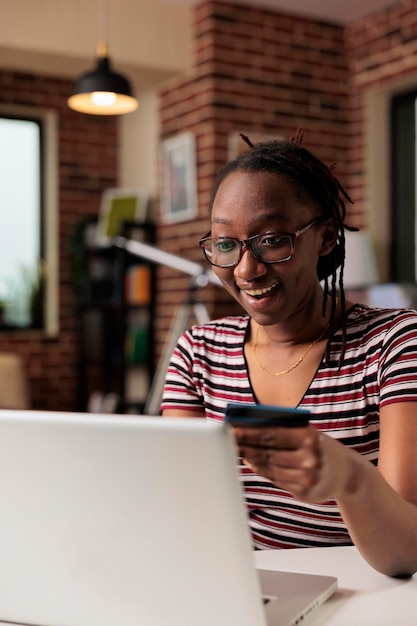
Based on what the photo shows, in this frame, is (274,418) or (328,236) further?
(328,236)

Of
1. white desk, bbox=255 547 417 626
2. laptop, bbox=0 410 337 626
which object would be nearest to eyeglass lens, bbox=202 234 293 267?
white desk, bbox=255 547 417 626

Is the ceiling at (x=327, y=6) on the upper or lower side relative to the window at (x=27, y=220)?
upper

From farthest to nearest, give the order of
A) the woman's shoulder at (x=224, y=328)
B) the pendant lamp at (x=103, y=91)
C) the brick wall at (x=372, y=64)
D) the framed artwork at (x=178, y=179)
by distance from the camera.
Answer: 1. the framed artwork at (x=178, y=179)
2. the brick wall at (x=372, y=64)
3. the pendant lamp at (x=103, y=91)
4. the woman's shoulder at (x=224, y=328)

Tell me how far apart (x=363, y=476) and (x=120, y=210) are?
4848mm

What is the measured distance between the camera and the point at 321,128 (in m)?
5.04

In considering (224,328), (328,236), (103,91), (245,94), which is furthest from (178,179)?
(328,236)

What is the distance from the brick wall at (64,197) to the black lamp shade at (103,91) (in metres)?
2.12

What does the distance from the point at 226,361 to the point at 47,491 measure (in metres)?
0.73

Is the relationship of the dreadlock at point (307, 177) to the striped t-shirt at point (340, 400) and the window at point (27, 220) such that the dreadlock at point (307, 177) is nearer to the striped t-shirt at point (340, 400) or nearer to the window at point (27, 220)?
the striped t-shirt at point (340, 400)

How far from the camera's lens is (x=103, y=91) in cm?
364

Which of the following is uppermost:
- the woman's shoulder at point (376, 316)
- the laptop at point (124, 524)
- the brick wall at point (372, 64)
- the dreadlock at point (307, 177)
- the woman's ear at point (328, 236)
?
the brick wall at point (372, 64)

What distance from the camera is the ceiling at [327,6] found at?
15.5 ft

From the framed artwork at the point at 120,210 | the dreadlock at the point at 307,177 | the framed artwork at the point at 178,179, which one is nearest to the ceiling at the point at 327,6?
the framed artwork at the point at 178,179

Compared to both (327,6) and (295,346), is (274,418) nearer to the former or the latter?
(295,346)
